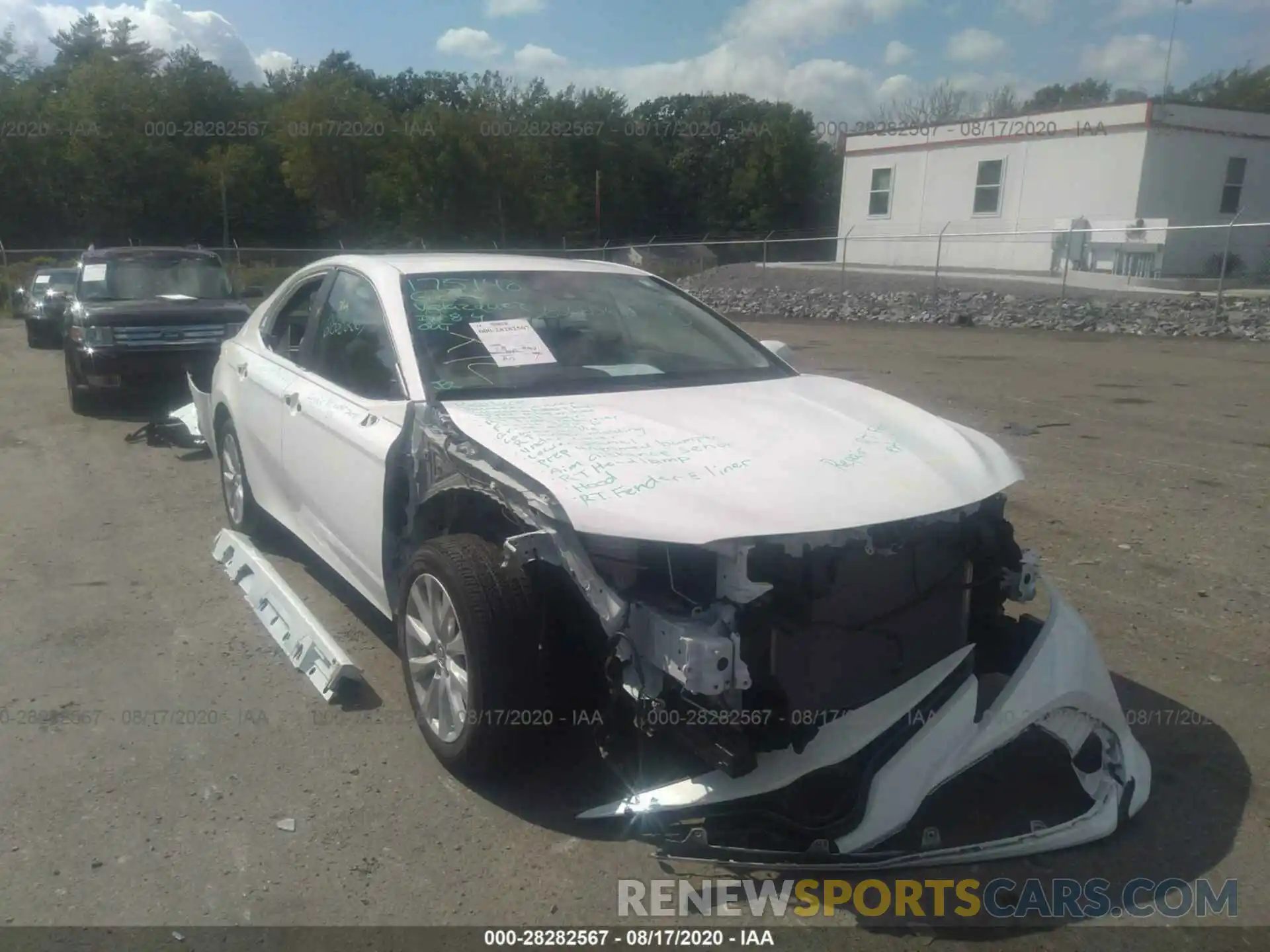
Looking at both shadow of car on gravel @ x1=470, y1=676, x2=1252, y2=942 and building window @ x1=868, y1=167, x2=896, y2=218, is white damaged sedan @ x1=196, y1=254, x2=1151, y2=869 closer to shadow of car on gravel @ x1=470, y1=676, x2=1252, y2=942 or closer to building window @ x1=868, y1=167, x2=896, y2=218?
shadow of car on gravel @ x1=470, y1=676, x2=1252, y2=942

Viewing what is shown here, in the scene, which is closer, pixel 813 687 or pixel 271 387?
pixel 813 687

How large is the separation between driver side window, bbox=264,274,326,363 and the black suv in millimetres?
5092

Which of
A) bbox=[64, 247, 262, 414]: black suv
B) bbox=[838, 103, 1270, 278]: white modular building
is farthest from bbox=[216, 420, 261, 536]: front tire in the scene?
bbox=[838, 103, 1270, 278]: white modular building

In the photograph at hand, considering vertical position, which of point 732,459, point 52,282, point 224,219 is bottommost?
point 52,282

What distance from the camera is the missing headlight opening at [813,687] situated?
2938mm

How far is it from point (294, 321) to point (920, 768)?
4031 mm

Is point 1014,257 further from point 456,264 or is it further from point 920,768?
point 920,768

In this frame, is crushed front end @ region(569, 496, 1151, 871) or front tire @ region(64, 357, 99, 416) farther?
front tire @ region(64, 357, 99, 416)

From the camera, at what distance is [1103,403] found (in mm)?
10602

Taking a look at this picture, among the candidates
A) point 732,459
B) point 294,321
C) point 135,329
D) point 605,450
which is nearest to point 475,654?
point 605,450

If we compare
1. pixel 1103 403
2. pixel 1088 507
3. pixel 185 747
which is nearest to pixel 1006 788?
pixel 185 747

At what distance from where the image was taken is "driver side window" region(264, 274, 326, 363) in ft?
17.2

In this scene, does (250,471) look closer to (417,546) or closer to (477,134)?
(417,546)

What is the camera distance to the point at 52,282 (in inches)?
739
